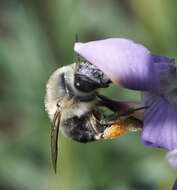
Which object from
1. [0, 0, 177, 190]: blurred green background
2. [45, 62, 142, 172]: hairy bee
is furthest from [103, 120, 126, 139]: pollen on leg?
[0, 0, 177, 190]: blurred green background

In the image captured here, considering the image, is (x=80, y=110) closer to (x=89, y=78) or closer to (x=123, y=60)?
(x=89, y=78)

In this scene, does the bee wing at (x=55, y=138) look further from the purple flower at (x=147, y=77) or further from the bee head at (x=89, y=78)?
the purple flower at (x=147, y=77)

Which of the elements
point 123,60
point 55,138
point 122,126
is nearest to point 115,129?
point 122,126

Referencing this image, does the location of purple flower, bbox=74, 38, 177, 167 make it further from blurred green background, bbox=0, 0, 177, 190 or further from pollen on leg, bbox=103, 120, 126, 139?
blurred green background, bbox=0, 0, 177, 190

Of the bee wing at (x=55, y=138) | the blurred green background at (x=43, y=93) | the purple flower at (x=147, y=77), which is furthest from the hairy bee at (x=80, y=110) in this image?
the blurred green background at (x=43, y=93)

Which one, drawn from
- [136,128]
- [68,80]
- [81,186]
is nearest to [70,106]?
[68,80]

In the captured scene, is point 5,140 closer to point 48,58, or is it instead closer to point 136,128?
point 48,58

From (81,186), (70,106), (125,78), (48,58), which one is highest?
(125,78)
